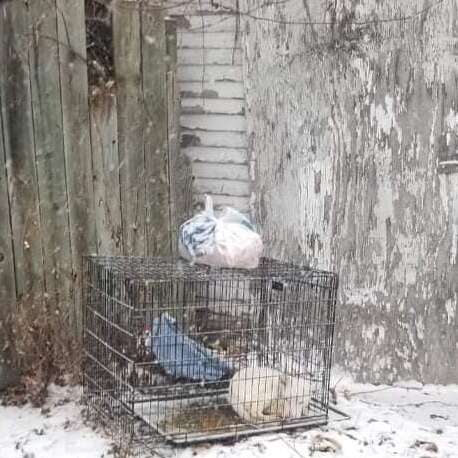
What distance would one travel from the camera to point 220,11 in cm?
425

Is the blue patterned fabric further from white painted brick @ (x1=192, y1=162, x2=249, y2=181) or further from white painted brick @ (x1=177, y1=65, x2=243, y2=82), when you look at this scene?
white painted brick @ (x1=177, y1=65, x2=243, y2=82)

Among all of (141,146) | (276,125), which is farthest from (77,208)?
(276,125)

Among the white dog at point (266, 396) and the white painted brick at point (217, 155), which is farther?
the white painted brick at point (217, 155)

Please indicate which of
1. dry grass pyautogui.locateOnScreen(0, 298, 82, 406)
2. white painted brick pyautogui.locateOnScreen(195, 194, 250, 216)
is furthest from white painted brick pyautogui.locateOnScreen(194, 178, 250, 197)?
dry grass pyautogui.locateOnScreen(0, 298, 82, 406)

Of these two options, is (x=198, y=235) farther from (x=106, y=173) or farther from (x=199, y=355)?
(x=106, y=173)

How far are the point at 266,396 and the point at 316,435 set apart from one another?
1.02 feet

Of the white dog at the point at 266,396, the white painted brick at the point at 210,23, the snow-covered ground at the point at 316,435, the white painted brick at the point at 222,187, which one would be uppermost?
the white painted brick at the point at 210,23

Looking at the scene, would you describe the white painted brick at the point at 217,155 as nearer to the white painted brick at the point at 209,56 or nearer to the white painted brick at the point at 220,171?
the white painted brick at the point at 220,171

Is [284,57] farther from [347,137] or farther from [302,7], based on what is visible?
[347,137]

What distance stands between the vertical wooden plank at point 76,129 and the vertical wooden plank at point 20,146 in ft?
0.63

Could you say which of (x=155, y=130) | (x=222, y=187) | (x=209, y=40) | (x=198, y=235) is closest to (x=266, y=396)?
(x=198, y=235)

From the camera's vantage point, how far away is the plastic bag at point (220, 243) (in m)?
3.41

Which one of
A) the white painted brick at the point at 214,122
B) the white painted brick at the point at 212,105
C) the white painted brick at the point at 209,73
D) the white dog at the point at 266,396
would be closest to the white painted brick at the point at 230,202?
the white painted brick at the point at 214,122

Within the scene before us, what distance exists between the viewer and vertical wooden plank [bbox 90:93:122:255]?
4.02 meters
